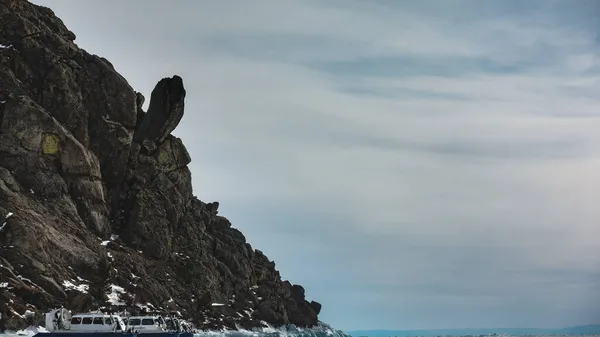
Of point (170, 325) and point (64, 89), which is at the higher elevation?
point (64, 89)

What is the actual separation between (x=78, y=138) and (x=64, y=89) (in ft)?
39.0

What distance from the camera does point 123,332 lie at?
4673 inches

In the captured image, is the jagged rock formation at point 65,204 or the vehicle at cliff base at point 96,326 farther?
the jagged rock formation at point 65,204

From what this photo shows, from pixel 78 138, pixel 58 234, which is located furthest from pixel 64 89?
pixel 58 234

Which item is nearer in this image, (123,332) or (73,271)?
(123,332)

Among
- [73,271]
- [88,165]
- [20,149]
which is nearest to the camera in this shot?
[73,271]

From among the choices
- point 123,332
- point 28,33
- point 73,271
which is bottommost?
point 123,332

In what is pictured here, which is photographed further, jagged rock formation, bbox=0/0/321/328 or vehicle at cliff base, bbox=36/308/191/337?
jagged rock formation, bbox=0/0/321/328

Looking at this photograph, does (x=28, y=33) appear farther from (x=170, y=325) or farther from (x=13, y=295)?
(x=170, y=325)

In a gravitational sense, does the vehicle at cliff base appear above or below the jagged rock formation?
below

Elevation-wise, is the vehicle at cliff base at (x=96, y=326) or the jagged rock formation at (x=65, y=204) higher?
the jagged rock formation at (x=65, y=204)

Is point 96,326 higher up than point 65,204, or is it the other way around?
point 65,204

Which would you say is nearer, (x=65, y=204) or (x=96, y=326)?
(x=96, y=326)

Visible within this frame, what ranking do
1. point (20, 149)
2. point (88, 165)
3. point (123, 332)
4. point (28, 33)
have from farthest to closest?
Result: point (28, 33)
point (88, 165)
point (20, 149)
point (123, 332)
